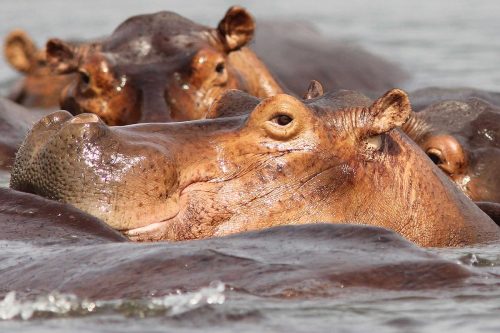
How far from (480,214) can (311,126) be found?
1027 mm

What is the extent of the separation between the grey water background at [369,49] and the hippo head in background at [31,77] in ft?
9.00

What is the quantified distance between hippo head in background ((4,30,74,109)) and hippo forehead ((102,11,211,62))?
255 centimetres

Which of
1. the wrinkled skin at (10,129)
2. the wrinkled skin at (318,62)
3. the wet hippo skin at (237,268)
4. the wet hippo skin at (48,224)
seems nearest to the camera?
the wet hippo skin at (237,268)

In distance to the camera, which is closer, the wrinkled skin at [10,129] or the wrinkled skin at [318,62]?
the wrinkled skin at [10,129]

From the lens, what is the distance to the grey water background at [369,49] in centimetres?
432

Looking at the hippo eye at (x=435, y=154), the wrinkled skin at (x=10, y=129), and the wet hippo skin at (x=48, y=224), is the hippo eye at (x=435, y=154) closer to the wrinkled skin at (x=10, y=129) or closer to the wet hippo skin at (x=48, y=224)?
the wrinkled skin at (x=10, y=129)

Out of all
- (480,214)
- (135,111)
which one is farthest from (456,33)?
(480,214)

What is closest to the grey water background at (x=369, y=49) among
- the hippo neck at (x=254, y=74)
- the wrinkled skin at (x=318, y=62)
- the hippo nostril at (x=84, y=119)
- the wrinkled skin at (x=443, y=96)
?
the wrinkled skin at (x=318, y=62)

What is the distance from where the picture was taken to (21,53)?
12.7m

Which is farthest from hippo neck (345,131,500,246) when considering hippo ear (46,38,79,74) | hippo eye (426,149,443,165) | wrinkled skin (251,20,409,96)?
wrinkled skin (251,20,409,96)

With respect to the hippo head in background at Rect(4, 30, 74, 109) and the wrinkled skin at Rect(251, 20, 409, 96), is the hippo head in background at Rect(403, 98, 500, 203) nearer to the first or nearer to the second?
the wrinkled skin at Rect(251, 20, 409, 96)

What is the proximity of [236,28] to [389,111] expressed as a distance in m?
4.30

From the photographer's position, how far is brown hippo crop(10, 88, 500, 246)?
537cm

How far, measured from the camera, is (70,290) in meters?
4.48
